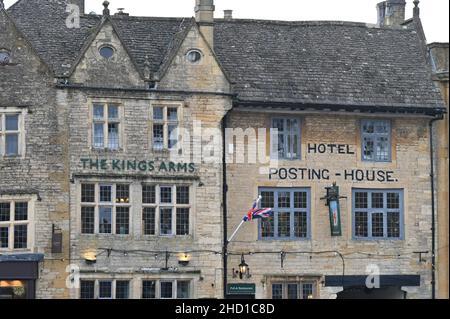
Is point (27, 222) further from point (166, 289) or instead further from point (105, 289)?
point (166, 289)

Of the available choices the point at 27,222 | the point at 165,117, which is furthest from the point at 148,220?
the point at 27,222

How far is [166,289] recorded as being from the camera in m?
55.3

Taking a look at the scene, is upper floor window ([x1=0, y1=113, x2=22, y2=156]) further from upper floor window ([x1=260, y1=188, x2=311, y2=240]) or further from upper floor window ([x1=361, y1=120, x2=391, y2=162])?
upper floor window ([x1=361, y1=120, x2=391, y2=162])

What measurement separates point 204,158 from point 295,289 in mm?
5428

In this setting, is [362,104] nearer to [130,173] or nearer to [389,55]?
[389,55]

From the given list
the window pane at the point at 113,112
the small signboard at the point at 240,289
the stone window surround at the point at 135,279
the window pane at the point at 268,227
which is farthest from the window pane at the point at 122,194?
the window pane at the point at 268,227

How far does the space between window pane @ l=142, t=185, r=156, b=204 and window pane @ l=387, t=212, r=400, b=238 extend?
849cm

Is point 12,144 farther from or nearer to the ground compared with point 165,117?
nearer to the ground

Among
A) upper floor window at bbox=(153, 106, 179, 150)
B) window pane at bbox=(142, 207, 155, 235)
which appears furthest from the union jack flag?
upper floor window at bbox=(153, 106, 179, 150)

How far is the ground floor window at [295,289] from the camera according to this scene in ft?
186

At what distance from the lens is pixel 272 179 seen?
2250 inches

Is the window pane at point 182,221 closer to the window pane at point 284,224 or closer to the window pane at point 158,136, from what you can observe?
the window pane at point 158,136

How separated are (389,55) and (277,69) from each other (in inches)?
181

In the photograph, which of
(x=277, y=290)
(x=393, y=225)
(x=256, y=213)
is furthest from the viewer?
(x=393, y=225)
